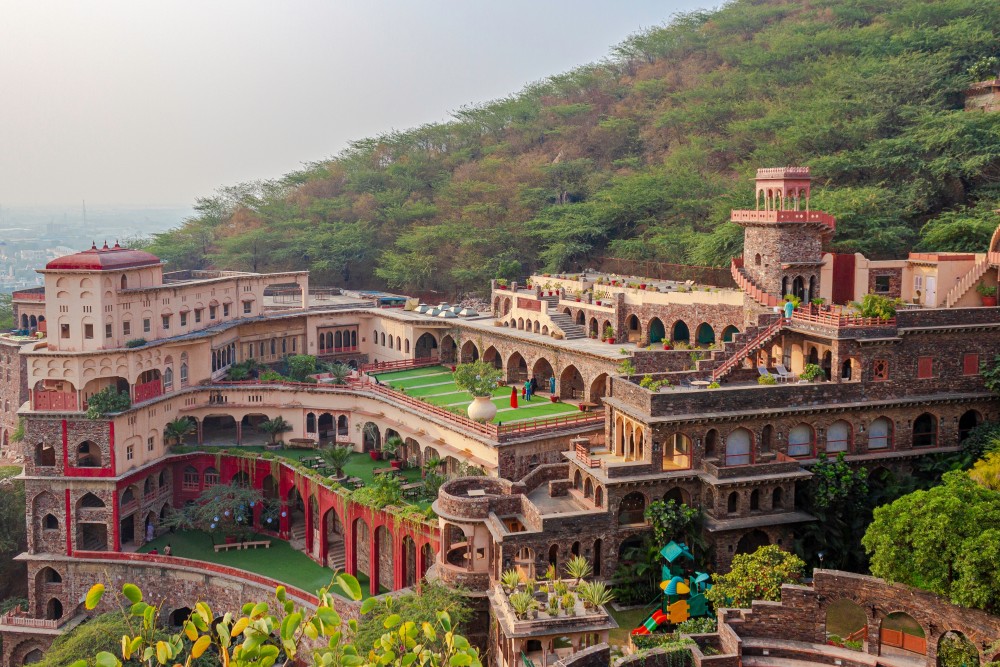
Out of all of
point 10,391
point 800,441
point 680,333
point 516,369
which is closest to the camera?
point 800,441

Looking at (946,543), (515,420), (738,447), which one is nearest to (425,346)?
(515,420)

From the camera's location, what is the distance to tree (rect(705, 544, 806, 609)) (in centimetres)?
2812

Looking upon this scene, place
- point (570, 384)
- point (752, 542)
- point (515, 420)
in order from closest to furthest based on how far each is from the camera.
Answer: point (752, 542)
point (515, 420)
point (570, 384)

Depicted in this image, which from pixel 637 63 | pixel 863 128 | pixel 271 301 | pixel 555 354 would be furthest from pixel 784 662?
pixel 637 63

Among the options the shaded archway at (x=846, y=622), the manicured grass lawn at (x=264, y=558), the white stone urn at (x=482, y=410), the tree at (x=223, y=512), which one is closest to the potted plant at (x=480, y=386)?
the white stone urn at (x=482, y=410)

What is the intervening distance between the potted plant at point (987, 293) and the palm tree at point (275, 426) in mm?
32240

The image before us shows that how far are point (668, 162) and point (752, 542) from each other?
37.2 m

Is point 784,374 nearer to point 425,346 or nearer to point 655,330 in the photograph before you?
point 655,330

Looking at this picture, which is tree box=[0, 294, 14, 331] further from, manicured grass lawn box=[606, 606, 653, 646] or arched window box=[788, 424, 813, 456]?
arched window box=[788, 424, 813, 456]

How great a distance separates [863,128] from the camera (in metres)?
53.5

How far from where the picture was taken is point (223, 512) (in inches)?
1688

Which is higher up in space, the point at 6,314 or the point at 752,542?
the point at 6,314

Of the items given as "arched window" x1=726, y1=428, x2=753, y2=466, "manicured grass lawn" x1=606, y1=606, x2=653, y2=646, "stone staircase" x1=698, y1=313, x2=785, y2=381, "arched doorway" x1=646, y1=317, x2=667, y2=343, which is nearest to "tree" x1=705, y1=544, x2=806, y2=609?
"manicured grass lawn" x1=606, y1=606, x2=653, y2=646

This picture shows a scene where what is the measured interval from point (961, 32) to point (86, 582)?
56.4 metres
